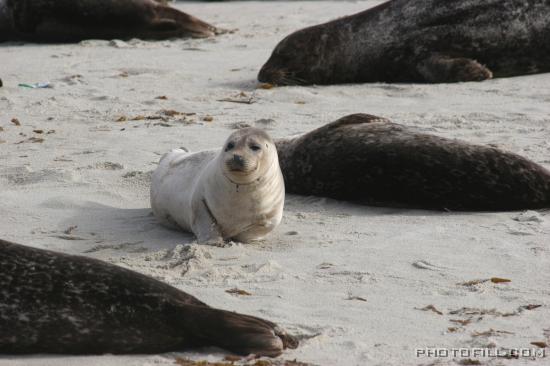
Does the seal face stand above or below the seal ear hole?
below

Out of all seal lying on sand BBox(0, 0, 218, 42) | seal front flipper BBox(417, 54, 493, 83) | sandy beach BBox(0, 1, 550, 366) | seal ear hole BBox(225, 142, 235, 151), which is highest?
seal lying on sand BBox(0, 0, 218, 42)

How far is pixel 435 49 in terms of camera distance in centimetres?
1027

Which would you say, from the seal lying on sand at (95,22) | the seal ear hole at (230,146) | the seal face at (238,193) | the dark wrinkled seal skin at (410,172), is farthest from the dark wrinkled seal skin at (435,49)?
the seal ear hole at (230,146)

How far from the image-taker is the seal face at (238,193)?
557 centimetres

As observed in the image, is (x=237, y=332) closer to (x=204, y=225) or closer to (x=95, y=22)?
(x=204, y=225)

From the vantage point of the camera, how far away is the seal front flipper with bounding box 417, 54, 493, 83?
9.92 meters

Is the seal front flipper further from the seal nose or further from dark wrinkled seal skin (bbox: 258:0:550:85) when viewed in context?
the seal nose

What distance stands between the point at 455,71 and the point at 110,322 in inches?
251

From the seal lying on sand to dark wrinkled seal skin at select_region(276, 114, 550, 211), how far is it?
559 cm

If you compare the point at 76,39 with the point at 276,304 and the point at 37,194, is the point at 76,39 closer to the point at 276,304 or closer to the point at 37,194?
the point at 37,194

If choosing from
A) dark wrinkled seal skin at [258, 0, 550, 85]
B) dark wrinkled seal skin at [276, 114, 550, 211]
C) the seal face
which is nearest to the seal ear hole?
the seal face

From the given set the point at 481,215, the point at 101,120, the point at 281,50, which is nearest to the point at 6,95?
the point at 101,120

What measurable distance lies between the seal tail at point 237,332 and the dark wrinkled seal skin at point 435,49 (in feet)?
19.7

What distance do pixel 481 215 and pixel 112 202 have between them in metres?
2.07
